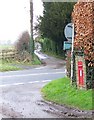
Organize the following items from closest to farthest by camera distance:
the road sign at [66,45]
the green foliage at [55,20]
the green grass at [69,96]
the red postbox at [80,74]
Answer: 1. the green grass at [69,96]
2. the red postbox at [80,74]
3. the road sign at [66,45]
4. the green foliage at [55,20]

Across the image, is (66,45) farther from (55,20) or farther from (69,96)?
(55,20)

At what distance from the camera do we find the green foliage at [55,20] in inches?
1192

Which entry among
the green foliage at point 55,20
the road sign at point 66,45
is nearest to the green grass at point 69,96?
the road sign at point 66,45

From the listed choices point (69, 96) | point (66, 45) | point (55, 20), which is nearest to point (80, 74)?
point (69, 96)

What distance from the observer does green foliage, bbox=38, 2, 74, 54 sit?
3027 centimetres

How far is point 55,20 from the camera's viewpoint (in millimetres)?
31000

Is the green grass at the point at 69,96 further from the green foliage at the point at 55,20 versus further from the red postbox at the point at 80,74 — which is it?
the green foliage at the point at 55,20

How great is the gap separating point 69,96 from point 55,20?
68.0 feet

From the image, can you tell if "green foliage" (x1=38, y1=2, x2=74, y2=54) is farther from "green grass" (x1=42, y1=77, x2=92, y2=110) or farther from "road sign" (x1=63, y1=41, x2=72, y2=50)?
"green grass" (x1=42, y1=77, x2=92, y2=110)

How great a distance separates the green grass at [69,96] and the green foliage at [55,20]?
17847 mm

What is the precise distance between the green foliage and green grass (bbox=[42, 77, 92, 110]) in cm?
1785

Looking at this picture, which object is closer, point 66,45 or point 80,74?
point 80,74

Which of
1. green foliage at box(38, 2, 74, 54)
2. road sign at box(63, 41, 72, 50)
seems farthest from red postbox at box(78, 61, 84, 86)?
green foliage at box(38, 2, 74, 54)

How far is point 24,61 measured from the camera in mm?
29250
